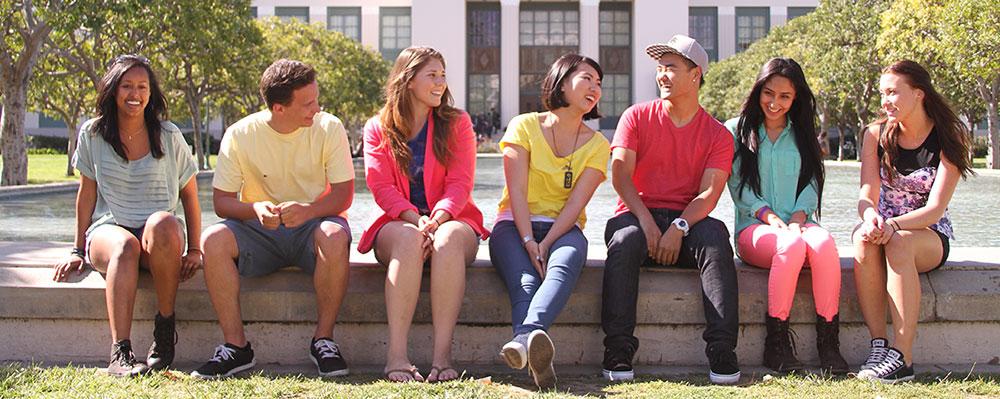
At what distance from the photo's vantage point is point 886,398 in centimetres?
341

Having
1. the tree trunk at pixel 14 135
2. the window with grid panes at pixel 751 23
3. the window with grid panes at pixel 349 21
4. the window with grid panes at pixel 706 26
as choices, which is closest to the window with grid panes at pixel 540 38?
the window with grid panes at pixel 706 26

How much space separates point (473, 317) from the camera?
4.06m

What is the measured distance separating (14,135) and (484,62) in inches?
1613

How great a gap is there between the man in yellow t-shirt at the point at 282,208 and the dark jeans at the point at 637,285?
40.2 inches

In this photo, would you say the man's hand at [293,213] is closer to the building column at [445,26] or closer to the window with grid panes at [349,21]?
the building column at [445,26]

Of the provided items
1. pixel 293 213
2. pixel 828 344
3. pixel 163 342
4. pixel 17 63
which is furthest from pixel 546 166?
pixel 17 63

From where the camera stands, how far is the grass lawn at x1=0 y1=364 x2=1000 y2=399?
3463 millimetres

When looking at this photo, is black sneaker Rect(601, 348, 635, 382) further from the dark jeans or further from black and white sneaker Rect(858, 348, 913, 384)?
black and white sneaker Rect(858, 348, 913, 384)

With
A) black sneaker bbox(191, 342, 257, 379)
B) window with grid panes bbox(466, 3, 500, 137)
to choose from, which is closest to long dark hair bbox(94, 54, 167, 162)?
black sneaker bbox(191, 342, 257, 379)

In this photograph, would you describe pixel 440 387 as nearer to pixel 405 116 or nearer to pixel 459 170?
pixel 459 170

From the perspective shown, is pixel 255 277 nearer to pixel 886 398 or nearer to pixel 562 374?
pixel 562 374

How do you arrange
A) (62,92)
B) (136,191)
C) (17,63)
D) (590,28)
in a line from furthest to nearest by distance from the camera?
(590,28)
(62,92)
(17,63)
(136,191)

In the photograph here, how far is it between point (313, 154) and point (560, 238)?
1065mm

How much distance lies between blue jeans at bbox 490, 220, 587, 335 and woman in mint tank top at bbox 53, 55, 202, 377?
4.03ft
